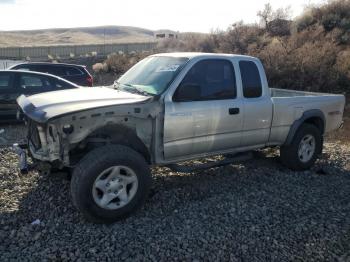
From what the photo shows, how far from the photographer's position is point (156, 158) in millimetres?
5117

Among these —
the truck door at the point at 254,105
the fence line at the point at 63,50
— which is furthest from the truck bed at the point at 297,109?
the fence line at the point at 63,50

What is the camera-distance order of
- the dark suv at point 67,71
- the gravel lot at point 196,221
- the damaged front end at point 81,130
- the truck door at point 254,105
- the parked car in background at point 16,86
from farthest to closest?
1. the dark suv at point 67,71
2. the parked car in background at point 16,86
3. the truck door at point 254,105
4. the damaged front end at point 81,130
5. the gravel lot at point 196,221

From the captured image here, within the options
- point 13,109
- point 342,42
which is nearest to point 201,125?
point 13,109

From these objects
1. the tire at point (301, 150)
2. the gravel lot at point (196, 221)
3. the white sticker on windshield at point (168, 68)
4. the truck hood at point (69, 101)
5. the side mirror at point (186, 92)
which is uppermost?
the white sticker on windshield at point (168, 68)

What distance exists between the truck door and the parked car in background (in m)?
5.10

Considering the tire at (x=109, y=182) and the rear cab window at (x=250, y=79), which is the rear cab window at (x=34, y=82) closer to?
the rear cab window at (x=250, y=79)

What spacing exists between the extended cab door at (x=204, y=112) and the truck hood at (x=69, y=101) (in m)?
0.49

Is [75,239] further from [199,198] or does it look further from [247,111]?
[247,111]

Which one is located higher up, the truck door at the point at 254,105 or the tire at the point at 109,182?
the truck door at the point at 254,105

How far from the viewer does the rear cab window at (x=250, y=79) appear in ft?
19.5

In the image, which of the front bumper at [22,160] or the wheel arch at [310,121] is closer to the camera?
the front bumper at [22,160]

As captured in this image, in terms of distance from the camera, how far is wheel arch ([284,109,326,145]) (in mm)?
6598

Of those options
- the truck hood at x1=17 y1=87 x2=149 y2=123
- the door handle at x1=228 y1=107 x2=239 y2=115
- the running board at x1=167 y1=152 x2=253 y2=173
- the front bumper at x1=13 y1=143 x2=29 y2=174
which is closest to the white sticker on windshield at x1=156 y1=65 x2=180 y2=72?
the truck hood at x1=17 y1=87 x2=149 y2=123

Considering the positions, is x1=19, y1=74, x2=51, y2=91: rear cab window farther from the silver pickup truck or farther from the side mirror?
the side mirror
